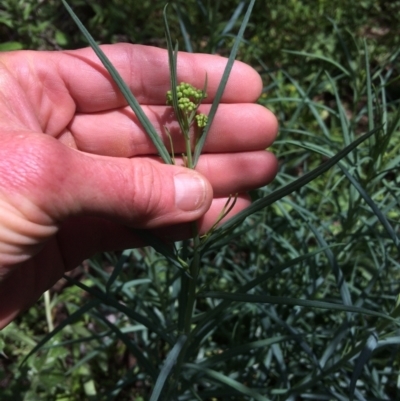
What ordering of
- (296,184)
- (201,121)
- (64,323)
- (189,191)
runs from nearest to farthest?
1. (296,184)
2. (201,121)
3. (189,191)
4. (64,323)

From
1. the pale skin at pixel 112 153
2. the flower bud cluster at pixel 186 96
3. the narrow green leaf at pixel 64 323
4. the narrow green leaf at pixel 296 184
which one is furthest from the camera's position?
the narrow green leaf at pixel 64 323

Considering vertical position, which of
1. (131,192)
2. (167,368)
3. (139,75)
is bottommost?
(167,368)

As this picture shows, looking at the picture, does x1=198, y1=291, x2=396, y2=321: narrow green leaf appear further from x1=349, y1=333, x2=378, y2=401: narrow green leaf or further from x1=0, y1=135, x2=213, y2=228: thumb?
x1=0, y1=135, x2=213, y2=228: thumb

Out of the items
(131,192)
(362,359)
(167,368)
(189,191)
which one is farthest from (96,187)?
(362,359)

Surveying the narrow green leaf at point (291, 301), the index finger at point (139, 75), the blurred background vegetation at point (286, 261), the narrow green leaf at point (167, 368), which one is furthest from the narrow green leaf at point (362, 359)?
the index finger at point (139, 75)

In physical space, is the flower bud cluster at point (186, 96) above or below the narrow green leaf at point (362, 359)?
above

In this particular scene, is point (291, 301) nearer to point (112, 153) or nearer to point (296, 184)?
point (296, 184)

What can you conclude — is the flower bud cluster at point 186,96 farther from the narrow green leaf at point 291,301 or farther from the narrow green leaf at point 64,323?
the narrow green leaf at point 64,323

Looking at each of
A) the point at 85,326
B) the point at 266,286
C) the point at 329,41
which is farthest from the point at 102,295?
the point at 329,41
